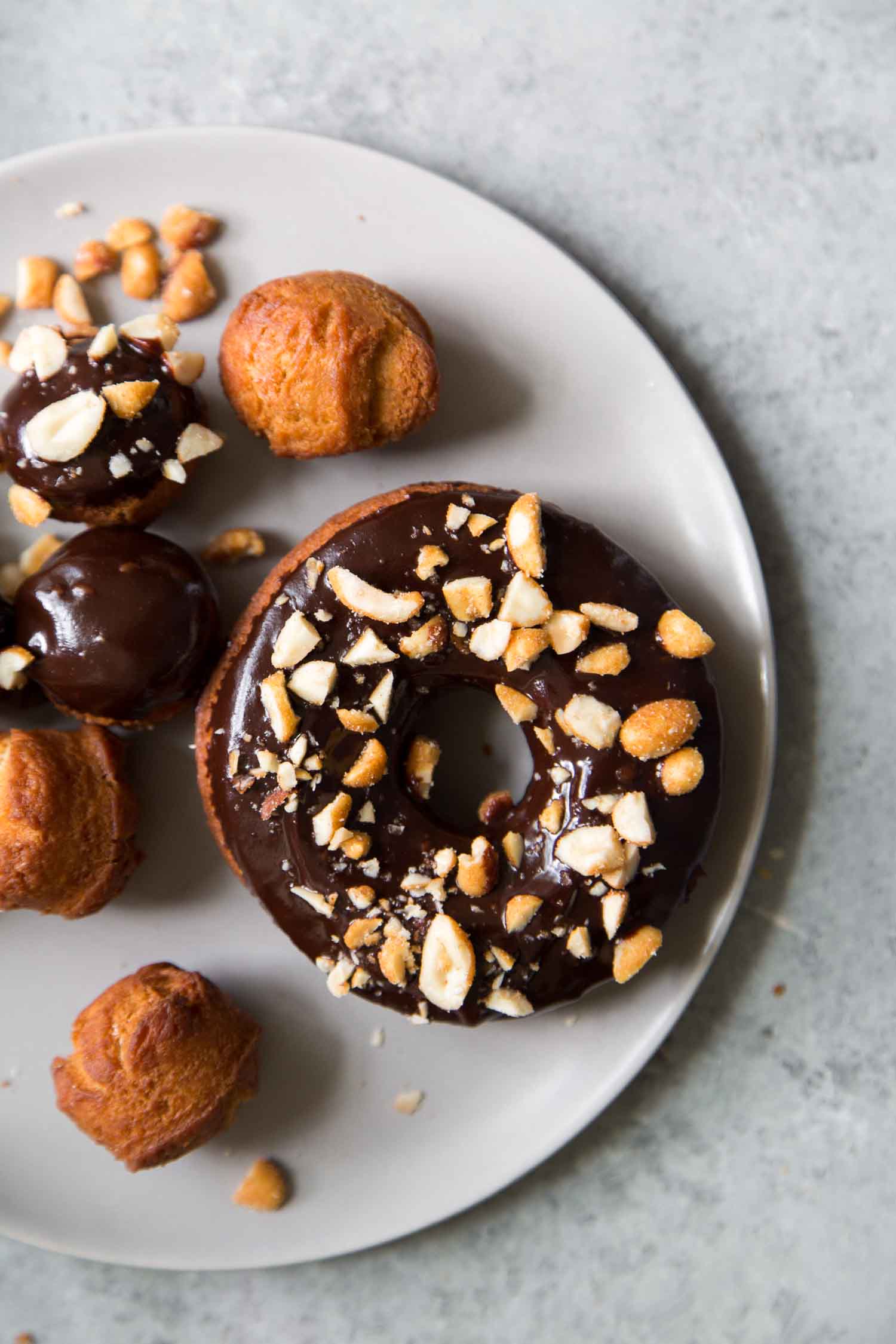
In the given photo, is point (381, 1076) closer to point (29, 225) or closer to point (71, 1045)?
point (71, 1045)

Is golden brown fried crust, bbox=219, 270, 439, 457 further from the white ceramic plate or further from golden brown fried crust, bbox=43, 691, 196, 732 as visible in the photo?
golden brown fried crust, bbox=43, 691, 196, 732

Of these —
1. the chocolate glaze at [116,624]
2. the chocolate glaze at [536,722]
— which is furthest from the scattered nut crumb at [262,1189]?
the chocolate glaze at [116,624]

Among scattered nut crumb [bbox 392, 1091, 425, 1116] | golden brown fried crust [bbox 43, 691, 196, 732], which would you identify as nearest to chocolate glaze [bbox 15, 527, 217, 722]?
golden brown fried crust [bbox 43, 691, 196, 732]

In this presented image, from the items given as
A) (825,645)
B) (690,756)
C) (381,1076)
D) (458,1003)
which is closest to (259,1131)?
(381,1076)

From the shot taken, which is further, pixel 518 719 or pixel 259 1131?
pixel 259 1131

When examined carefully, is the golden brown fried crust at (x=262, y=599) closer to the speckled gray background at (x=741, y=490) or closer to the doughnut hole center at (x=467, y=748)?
the doughnut hole center at (x=467, y=748)

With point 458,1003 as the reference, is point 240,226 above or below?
above

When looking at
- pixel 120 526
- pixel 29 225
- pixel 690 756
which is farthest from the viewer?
pixel 29 225

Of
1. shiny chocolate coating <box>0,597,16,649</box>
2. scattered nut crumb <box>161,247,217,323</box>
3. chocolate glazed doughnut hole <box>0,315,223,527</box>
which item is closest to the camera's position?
chocolate glazed doughnut hole <box>0,315,223,527</box>
